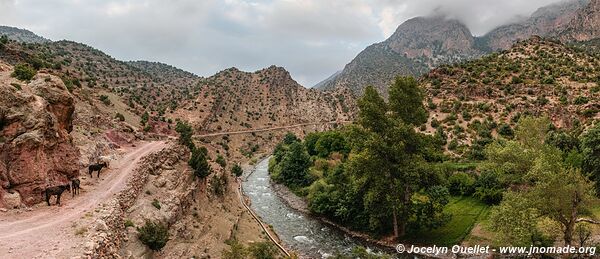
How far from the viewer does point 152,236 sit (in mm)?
22906

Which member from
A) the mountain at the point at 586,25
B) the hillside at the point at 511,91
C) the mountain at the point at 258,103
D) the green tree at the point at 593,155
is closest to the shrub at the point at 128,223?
the green tree at the point at 593,155

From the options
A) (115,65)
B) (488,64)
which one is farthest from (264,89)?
(488,64)

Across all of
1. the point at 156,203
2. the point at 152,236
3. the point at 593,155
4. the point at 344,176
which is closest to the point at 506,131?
the point at 593,155

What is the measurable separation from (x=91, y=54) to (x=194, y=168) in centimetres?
11360

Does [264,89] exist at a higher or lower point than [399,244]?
higher

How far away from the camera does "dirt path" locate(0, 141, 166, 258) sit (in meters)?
15.5

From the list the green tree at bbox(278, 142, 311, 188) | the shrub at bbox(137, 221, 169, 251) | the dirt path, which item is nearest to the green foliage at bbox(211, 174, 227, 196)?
the dirt path

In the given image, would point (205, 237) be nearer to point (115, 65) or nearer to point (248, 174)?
point (248, 174)

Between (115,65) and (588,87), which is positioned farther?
(115,65)

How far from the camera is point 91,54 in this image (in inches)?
5157

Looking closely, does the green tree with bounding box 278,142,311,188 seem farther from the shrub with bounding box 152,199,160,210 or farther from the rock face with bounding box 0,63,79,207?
the rock face with bounding box 0,63,79,207

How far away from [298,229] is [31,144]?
31.7 m

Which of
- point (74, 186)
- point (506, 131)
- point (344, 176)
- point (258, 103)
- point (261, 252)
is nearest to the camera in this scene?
point (74, 186)

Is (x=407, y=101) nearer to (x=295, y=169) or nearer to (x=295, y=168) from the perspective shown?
(x=295, y=169)
